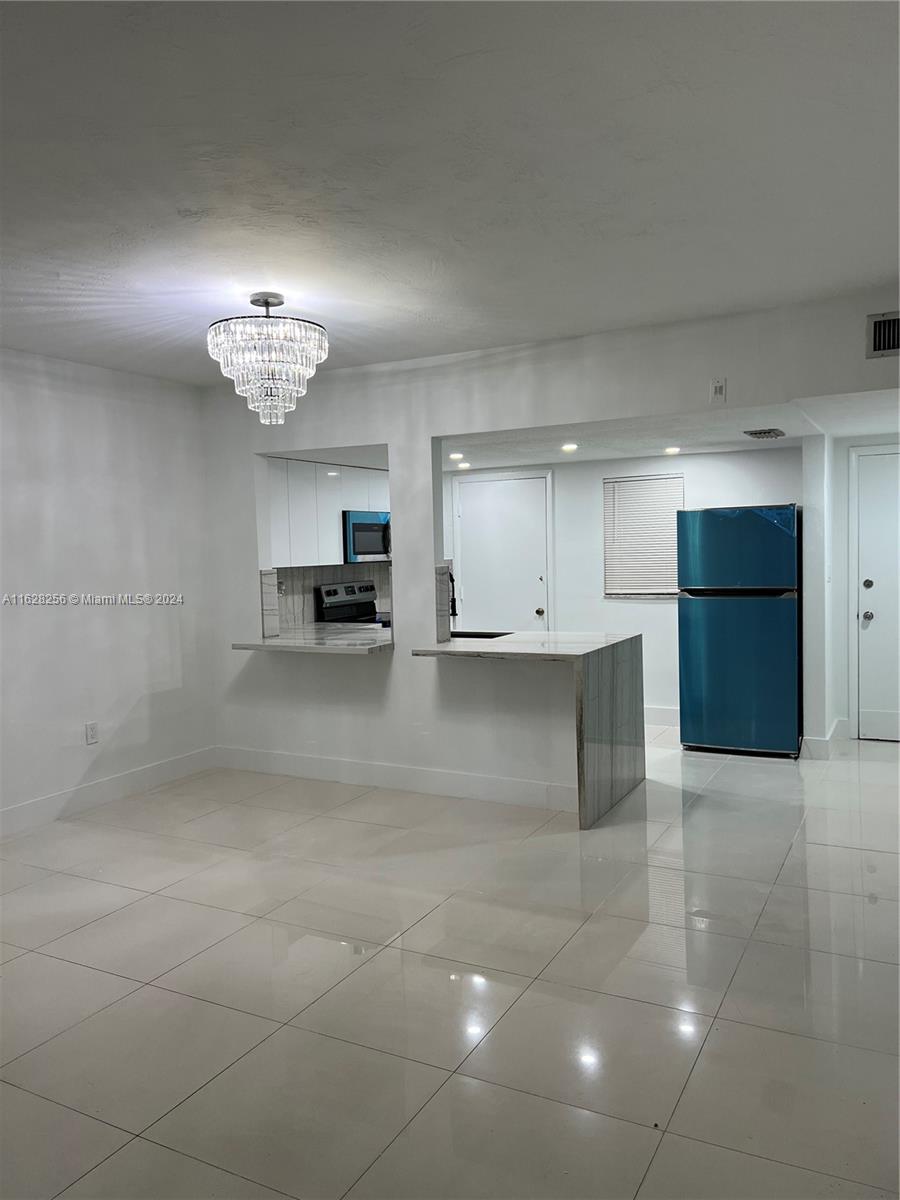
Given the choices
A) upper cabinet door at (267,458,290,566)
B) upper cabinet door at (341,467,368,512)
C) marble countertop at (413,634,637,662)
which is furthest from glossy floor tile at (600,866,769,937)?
upper cabinet door at (341,467,368,512)

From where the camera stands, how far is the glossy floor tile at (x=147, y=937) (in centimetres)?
303

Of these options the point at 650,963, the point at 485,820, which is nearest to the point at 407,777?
the point at 485,820

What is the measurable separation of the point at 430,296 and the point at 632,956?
269 cm

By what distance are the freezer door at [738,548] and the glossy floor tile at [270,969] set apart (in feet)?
12.3

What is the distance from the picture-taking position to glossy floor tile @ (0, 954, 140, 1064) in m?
2.59

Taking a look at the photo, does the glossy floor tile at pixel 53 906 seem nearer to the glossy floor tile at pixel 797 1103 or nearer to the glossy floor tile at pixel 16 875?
the glossy floor tile at pixel 16 875

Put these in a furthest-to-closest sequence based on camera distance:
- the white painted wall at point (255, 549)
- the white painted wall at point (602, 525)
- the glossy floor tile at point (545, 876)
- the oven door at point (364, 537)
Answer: the white painted wall at point (602, 525)
the oven door at point (364, 537)
the white painted wall at point (255, 549)
the glossy floor tile at point (545, 876)

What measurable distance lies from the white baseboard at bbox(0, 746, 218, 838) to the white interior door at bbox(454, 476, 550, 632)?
8.63 ft

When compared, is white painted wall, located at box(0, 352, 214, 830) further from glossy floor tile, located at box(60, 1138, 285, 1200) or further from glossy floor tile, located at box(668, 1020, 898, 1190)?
glossy floor tile, located at box(668, 1020, 898, 1190)

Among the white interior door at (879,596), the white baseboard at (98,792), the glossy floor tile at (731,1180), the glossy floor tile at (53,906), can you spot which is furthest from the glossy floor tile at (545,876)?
the white interior door at (879,596)

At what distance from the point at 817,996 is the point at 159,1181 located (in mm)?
1951

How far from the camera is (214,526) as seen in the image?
5668 mm

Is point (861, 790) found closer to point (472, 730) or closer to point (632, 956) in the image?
point (472, 730)

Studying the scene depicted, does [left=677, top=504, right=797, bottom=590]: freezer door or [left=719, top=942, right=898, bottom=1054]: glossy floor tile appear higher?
[left=677, top=504, right=797, bottom=590]: freezer door
